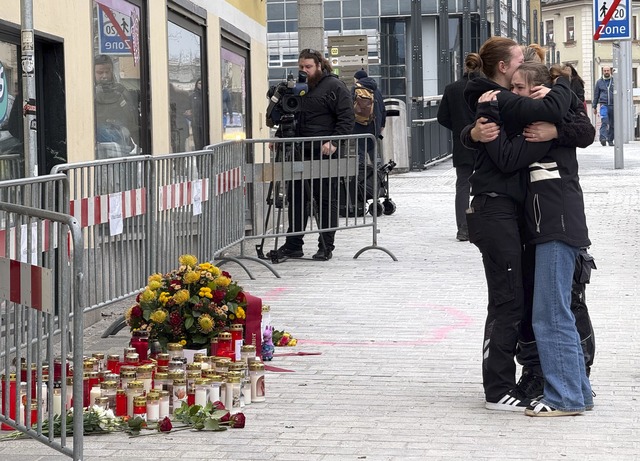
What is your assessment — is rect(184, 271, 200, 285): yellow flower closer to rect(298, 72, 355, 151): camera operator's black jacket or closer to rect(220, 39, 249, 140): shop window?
rect(298, 72, 355, 151): camera operator's black jacket

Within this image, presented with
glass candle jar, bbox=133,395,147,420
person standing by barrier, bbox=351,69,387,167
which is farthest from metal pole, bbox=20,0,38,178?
person standing by barrier, bbox=351,69,387,167

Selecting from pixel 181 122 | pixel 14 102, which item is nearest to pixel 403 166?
pixel 181 122

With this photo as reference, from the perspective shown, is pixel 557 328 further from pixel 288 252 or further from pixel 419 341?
pixel 288 252

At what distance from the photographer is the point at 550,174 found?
20.6 feet

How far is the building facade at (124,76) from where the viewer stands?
9172mm

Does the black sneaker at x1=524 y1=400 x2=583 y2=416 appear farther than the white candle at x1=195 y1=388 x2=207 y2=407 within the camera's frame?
No

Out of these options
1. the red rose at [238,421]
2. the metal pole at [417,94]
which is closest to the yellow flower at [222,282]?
the red rose at [238,421]

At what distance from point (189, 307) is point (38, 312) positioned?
2040mm

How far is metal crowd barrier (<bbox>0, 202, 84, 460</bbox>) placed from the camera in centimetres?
531

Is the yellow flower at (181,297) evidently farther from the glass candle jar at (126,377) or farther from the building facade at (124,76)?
the building facade at (124,76)

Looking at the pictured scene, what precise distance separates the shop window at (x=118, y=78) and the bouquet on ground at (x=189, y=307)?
10.6ft

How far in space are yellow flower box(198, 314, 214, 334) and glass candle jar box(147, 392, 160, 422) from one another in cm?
99

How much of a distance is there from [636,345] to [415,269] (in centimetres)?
416

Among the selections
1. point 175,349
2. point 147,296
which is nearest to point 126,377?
point 175,349
